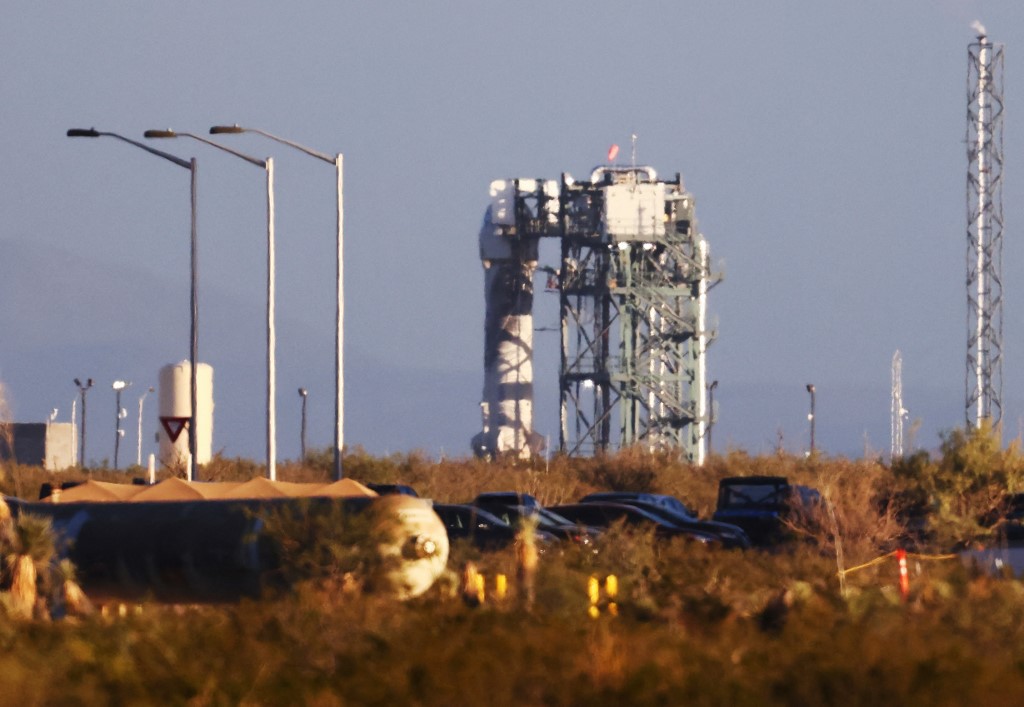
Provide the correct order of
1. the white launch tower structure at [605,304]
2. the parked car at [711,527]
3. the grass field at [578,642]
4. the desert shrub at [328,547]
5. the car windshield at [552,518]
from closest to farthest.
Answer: the grass field at [578,642] → the desert shrub at [328,547] → the car windshield at [552,518] → the parked car at [711,527] → the white launch tower structure at [605,304]

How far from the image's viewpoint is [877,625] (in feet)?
54.1

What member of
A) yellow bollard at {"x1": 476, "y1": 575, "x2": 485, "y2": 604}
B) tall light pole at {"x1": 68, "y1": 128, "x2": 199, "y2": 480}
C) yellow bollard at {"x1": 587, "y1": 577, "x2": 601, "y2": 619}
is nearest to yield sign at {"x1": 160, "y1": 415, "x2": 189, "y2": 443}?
tall light pole at {"x1": 68, "y1": 128, "x2": 199, "y2": 480}

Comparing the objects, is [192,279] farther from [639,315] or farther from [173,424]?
[639,315]

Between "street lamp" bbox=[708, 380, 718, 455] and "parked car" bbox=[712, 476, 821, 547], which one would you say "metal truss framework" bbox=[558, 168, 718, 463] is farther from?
"parked car" bbox=[712, 476, 821, 547]

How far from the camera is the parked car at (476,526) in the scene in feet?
100

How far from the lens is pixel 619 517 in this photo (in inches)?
1399

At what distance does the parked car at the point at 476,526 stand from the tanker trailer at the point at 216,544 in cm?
776

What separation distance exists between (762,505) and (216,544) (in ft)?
66.9

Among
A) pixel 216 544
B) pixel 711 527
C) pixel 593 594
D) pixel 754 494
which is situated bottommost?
pixel 711 527

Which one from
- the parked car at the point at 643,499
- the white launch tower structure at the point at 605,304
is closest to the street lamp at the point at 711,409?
the white launch tower structure at the point at 605,304

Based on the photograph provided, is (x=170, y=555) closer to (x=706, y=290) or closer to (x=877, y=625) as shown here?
(x=877, y=625)

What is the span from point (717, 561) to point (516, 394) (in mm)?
58072

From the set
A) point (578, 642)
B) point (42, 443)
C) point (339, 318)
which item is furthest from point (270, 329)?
point (42, 443)

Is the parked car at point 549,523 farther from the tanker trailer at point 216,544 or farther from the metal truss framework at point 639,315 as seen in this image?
the metal truss framework at point 639,315
